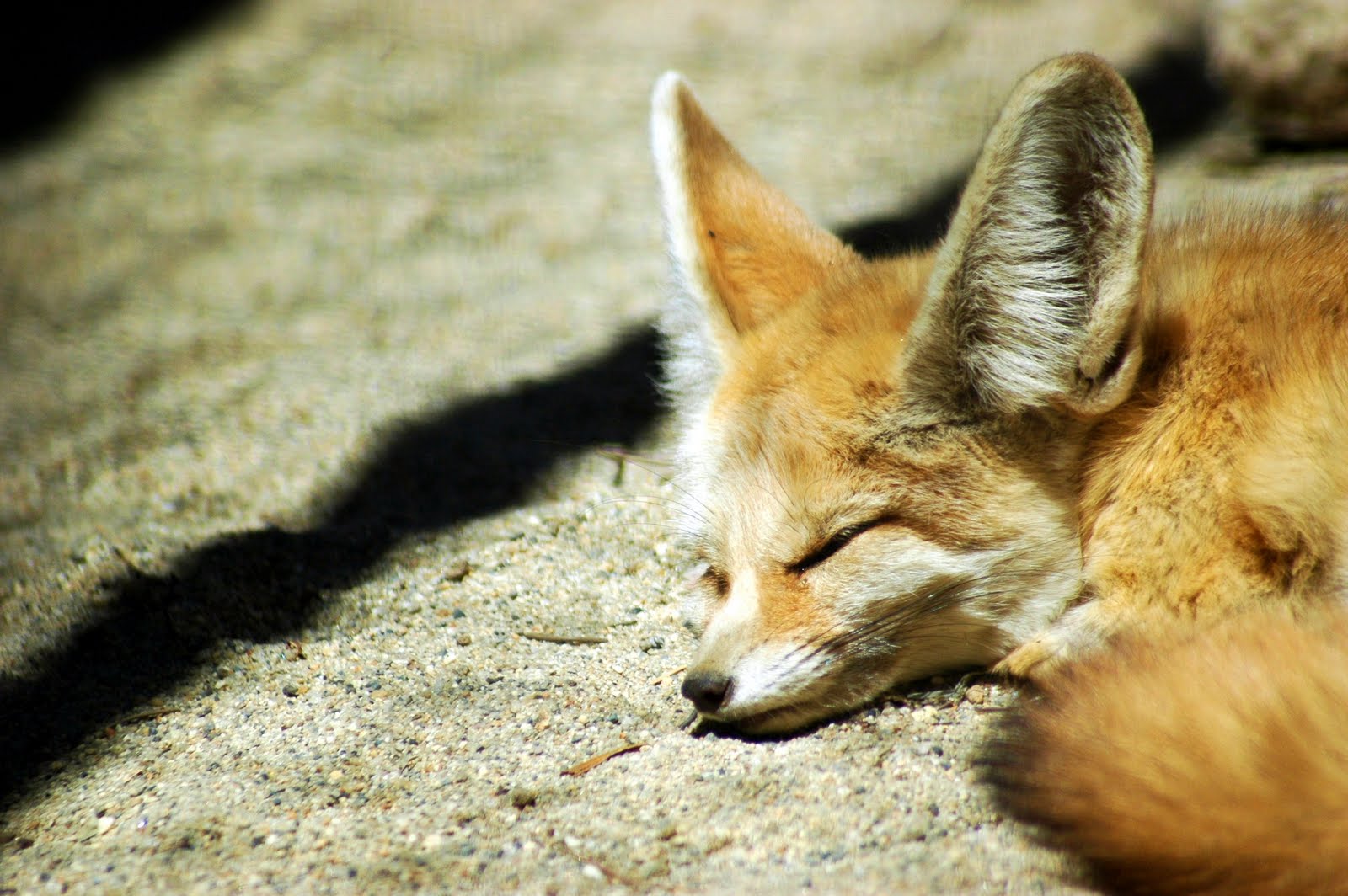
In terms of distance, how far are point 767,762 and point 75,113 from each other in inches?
242

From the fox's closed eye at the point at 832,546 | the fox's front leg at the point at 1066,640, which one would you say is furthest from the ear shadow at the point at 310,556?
the fox's front leg at the point at 1066,640

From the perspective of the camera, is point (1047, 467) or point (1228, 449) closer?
point (1228, 449)

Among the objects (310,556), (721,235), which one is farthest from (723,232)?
(310,556)

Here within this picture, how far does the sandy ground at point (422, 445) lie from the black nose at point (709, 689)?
0.36 ft

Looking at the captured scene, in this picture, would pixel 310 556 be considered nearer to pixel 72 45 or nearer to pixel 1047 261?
pixel 1047 261

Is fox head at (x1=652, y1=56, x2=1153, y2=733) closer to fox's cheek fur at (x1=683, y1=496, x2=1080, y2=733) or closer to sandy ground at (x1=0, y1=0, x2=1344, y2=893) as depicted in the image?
fox's cheek fur at (x1=683, y1=496, x2=1080, y2=733)

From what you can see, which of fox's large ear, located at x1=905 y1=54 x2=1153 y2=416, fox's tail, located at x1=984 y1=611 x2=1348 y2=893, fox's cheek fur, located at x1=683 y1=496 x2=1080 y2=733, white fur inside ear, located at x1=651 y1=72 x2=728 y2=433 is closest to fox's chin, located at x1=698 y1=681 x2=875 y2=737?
fox's cheek fur, located at x1=683 y1=496 x2=1080 y2=733

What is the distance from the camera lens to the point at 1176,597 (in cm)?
199

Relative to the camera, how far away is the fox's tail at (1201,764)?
144 cm

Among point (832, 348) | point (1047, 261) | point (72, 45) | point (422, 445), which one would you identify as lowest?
point (422, 445)

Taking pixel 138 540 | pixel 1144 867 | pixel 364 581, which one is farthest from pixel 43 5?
pixel 1144 867

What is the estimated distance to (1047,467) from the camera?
214 cm

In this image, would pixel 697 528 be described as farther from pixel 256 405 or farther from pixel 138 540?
pixel 256 405

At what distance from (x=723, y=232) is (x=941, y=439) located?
90cm
